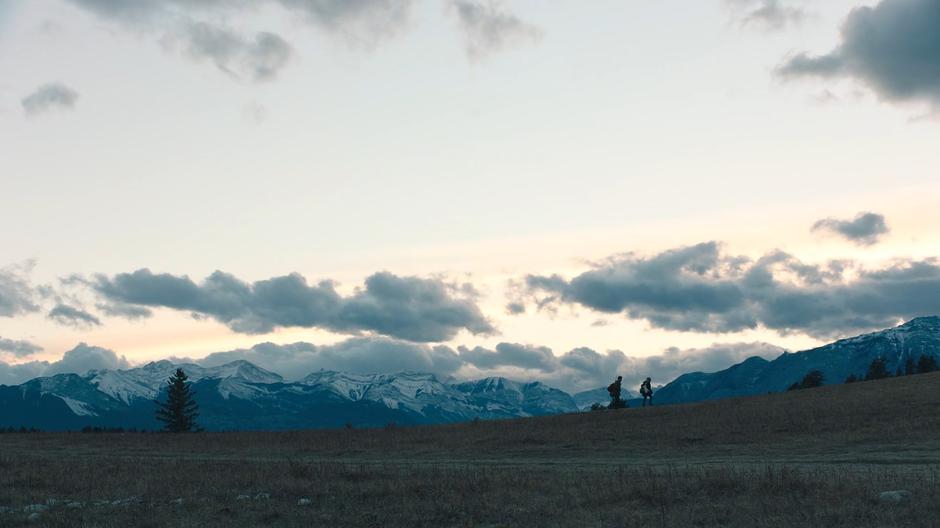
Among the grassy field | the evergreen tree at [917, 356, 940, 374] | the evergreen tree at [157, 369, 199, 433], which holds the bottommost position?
the grassy field

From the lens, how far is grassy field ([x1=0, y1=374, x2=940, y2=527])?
23953mm

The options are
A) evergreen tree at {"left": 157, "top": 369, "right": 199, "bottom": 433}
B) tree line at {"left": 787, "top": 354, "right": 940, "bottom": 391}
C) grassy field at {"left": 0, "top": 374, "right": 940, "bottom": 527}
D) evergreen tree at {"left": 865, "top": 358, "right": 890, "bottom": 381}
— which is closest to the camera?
grassy field at {"left": 0, "top": 374, "right": 940, "bottom": 527}

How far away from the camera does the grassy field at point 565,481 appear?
24.0m

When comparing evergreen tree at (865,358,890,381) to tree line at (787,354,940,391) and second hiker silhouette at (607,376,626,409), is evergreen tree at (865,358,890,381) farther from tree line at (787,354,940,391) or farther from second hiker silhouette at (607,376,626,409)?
second hiker silhouette at (607,376,626,409)

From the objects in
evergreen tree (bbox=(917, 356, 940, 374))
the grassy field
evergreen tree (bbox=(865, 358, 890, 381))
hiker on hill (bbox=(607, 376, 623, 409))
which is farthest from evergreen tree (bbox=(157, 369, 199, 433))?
evergreen tree (bbox=(917, 356, 940, 374))

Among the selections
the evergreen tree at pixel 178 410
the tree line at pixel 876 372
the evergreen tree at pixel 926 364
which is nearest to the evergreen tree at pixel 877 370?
the tree line at pixel 876 372

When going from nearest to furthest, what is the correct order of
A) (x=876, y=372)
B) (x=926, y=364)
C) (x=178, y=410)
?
(x=926, y=364) < (x=876, y=372) < (x=178, y=410)

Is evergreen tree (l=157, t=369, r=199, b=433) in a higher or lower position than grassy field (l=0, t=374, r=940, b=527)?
higher

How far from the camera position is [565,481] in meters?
30.7

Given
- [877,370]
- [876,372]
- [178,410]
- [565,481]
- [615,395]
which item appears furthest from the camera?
[178,410]

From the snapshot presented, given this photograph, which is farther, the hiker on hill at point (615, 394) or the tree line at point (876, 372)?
the tree line at point (876, 372)

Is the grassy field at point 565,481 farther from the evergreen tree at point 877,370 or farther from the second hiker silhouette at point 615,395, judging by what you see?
the evergreen tree at point 877,370

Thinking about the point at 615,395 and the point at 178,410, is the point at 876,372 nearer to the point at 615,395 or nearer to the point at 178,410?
the point at 615,395

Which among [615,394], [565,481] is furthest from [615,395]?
[565,481]
